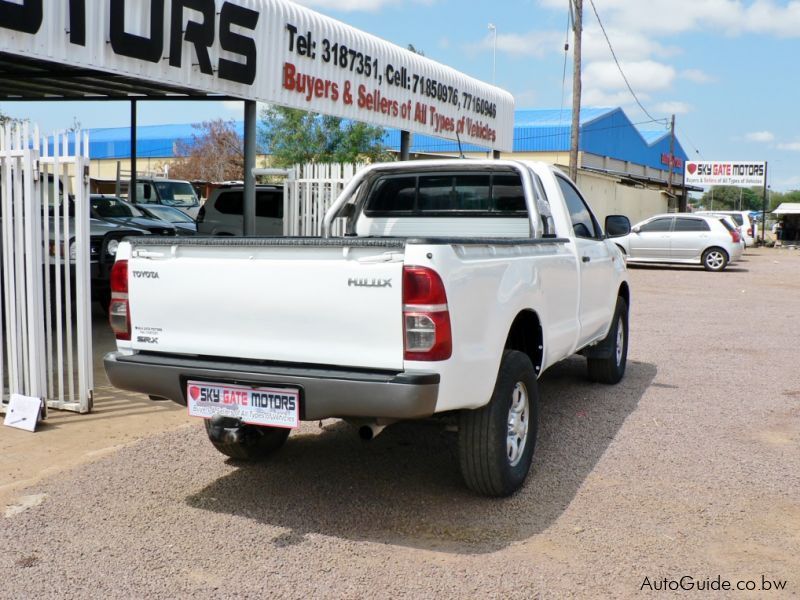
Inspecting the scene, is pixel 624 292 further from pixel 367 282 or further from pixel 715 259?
pixel 715 259

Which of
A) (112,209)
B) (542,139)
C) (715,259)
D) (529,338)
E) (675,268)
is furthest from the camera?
(542,139)

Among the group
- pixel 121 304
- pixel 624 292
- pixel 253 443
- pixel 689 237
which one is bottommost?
pixel 253 443

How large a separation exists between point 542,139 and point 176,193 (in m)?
23.3

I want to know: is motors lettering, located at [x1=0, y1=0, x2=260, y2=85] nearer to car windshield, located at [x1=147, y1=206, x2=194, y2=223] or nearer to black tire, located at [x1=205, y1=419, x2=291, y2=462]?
car windshield, located at [x1=147, y1=206, x2=194, y2=223]

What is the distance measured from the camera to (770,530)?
428cm

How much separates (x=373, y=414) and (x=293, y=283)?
73 centimetres

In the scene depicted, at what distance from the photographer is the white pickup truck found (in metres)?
3.81

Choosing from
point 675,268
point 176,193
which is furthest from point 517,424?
point 176,193

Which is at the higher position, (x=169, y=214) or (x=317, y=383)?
(x=169, y=214)

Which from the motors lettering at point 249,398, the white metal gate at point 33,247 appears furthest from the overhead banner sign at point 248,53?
the motors lettering at point 249,398

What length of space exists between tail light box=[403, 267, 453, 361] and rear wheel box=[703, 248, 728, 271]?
21.5 metres

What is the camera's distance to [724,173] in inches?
2277

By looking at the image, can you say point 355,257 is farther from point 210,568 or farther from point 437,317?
point 210,568

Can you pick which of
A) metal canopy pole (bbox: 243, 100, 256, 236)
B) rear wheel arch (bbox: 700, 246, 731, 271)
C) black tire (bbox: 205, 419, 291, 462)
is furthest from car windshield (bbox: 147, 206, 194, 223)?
rear wheel arch (bbox: 700, 246, 731, 271)
